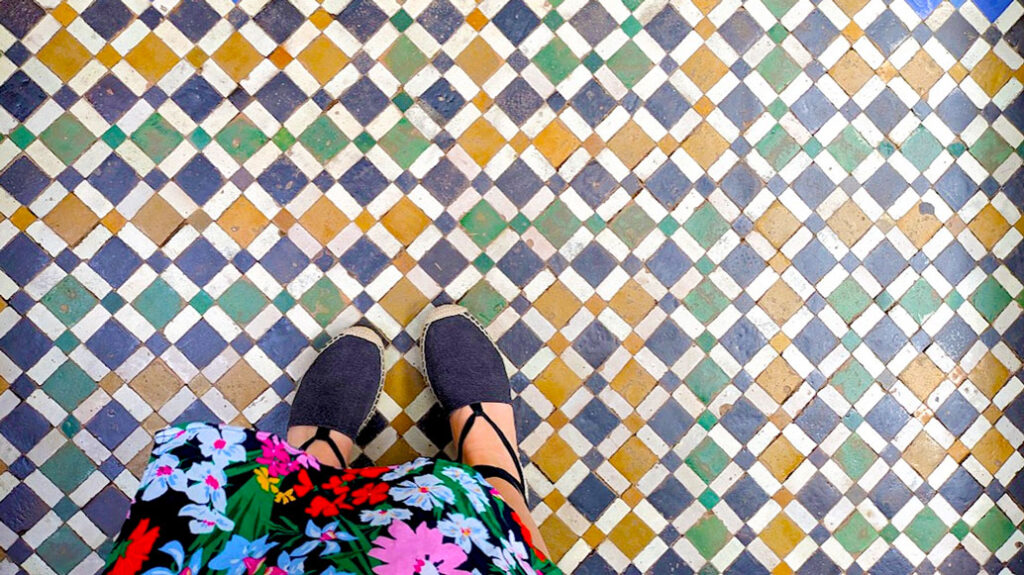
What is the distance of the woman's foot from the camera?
3.65 ft

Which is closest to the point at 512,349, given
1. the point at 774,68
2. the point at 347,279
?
the point at 347,279

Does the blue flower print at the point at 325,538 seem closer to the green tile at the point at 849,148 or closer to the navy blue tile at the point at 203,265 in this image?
the navy blue tile at the point at 203,265

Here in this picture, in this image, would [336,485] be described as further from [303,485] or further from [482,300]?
[482,300]

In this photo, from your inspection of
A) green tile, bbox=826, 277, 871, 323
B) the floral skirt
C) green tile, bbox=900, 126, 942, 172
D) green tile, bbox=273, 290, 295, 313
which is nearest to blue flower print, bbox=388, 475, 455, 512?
the floral skirt

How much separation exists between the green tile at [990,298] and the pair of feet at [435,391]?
86 centimetres

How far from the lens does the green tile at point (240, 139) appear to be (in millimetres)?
1161

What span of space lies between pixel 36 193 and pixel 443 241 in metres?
0.70

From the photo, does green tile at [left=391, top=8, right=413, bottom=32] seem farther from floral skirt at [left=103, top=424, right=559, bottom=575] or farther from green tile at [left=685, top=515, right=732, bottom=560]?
green tile at [left=685, top=515, right=732, bottom=560]

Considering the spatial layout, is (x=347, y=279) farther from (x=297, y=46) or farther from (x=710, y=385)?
(x=710, y=385)

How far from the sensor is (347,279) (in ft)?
3.85

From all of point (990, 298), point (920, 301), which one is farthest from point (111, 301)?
point (990, 298)

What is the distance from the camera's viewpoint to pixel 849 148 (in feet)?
3.92

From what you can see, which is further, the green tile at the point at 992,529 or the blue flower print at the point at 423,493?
the green tile at the point at 992,529

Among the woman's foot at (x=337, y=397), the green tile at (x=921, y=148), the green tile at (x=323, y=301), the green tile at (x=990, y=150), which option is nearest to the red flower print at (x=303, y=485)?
the woman's foot at (x=337, y=397)
